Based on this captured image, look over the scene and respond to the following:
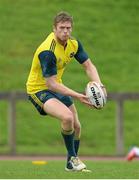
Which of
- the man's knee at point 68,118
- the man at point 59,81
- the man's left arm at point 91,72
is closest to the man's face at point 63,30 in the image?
the man at point 59,81

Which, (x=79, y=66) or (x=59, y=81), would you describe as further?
(x=79, y=66)

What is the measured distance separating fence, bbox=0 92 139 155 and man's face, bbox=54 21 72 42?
7.84 metres

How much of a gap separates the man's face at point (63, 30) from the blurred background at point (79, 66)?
7954 millimetres

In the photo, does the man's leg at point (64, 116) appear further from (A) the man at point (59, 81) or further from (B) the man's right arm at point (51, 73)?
(B) the man's right arm at point (51, 73)

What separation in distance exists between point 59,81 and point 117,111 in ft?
25.3

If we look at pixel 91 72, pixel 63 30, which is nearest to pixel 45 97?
pixel 91 72

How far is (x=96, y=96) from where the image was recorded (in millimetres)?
10961

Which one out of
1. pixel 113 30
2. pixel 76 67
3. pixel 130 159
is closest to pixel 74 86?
pixel 76 67

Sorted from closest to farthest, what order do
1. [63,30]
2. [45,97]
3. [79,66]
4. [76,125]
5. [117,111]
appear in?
[63,30]
[45,97]
[76,125]
[117,111]
[79,66]

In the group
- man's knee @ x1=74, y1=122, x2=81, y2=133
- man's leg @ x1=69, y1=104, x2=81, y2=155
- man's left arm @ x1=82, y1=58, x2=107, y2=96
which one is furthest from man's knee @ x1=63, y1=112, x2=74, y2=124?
man's left arm @ x1=82, y1=58, x2=107, y2=96

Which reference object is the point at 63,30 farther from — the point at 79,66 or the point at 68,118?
the point at 79,66

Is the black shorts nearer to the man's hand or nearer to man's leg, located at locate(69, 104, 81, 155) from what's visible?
man's leg, located at locate(69, 104, 81, 155)

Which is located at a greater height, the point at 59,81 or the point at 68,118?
the point at 59,81

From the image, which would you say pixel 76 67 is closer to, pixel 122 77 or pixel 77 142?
pixel 122 77
